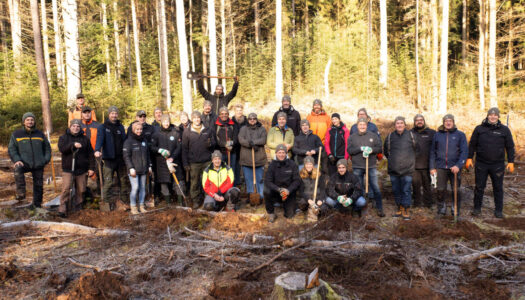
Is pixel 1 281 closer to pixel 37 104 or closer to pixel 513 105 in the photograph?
pixel 37 104

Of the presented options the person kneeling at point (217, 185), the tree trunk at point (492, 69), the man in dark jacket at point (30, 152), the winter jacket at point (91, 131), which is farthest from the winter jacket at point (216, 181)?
the tree trunk at point (492, 69)

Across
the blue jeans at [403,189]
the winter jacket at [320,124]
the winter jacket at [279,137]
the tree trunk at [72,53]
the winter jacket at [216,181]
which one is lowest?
the blue jeans at [403,189]

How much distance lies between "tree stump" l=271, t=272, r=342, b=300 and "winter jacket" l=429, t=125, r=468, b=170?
4.83 metres

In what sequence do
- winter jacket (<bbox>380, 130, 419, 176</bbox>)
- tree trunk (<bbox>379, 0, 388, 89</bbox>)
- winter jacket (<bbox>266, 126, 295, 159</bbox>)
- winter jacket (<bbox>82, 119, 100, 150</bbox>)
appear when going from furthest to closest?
tree trunk (<bbox>379, 0, 388, 89</bbox>) → winter jacket (<bbox>266, 126, 295, 159</bbox>) → winter jacket (<bbox>82, 119, 100, 150</bbox>) → winter jacket (<bbox>380, 130, 419, 176</bbox>)

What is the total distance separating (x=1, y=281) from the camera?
4453 millimetres

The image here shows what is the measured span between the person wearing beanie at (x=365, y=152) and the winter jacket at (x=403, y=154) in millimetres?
299

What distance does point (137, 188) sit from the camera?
739 centimetres

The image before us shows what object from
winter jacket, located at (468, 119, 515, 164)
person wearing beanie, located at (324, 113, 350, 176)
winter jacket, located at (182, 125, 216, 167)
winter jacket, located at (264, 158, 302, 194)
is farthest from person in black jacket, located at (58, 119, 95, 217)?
winter jacket, located at (468, 119, 515, 164)

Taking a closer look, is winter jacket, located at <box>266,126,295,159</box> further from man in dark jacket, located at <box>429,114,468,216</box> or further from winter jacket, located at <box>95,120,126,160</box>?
winter jacket, located at <box>95,120,126,160</box>

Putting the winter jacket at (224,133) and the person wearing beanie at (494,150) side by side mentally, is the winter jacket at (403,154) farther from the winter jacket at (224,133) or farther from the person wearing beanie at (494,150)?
the winter jacket at (224,133)

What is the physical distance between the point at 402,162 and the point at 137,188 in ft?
18.0

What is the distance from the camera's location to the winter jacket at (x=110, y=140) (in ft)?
24.5

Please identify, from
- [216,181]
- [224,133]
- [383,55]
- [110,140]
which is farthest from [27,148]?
[383,55]

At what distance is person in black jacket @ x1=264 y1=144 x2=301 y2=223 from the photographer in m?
7.14
